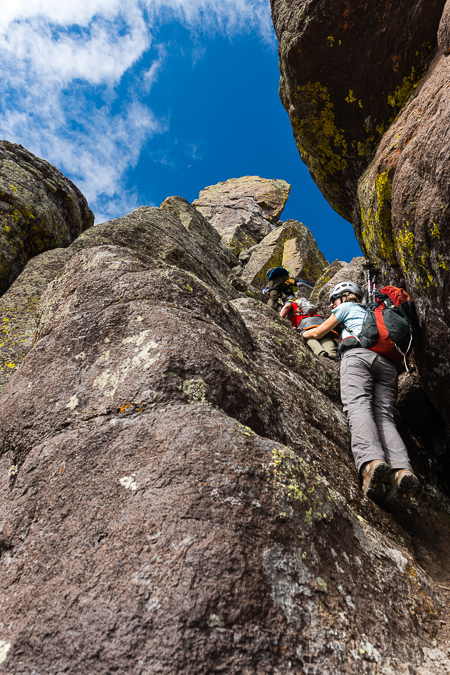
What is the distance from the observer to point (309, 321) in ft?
39.8

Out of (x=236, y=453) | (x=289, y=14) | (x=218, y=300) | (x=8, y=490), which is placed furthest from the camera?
(x=289, y=14)

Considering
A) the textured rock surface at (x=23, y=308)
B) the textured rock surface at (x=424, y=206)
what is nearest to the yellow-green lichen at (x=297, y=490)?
the textured rock surface at (x=424, y=206)

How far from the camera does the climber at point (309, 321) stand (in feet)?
35.3

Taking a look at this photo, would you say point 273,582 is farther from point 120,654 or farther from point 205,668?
point 120,654

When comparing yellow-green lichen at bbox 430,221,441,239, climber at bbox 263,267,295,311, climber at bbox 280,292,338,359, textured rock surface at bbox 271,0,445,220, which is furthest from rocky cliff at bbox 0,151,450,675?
climber at bbox 263,267,295,311

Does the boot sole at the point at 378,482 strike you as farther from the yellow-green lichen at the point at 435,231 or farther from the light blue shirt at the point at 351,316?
the yellow-green lichen at the point at 435,231

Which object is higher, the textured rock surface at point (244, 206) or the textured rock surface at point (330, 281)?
the textured rock surface at point (244, 206)

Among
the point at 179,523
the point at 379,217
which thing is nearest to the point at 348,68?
the point at 379,217

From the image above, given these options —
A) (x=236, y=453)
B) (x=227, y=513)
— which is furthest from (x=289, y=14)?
(x=227, y=513)

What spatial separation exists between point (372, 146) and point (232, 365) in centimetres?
746

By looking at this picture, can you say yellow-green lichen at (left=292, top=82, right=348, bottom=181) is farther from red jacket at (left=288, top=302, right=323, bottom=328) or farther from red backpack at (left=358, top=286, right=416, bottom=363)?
red backpack at (left=358, top=286, right=416, bottom=363)

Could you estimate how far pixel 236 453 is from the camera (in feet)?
12.0

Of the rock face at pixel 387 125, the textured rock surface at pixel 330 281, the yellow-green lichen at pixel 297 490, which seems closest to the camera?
the yellow-green lichen at pixel 297 490

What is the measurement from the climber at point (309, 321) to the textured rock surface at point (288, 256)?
Answer: 41.8ft
